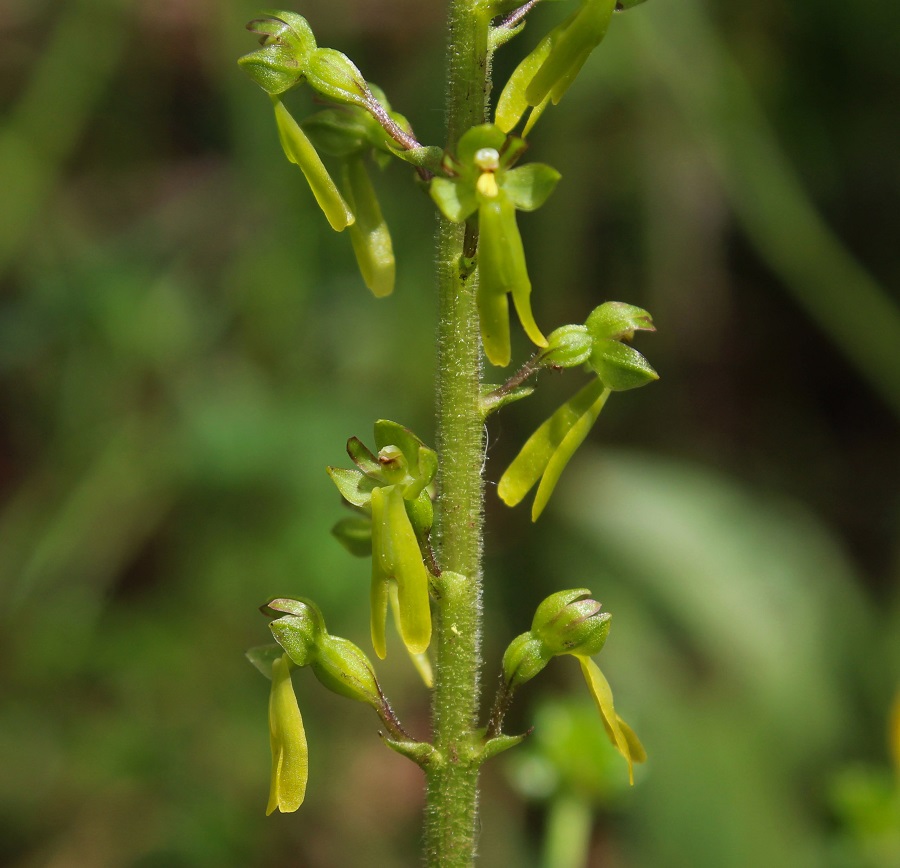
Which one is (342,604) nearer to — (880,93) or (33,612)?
(33,612)

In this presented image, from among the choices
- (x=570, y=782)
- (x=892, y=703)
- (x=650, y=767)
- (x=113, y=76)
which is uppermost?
(x=113, y=76)

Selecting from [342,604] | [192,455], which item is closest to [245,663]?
[342,604]

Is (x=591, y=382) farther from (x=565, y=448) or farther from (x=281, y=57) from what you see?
(x=281, y=57)

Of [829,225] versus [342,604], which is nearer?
[342,604]

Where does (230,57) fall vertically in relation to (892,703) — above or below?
above

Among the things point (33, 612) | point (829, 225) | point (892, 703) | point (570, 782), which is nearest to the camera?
point (570, 782)

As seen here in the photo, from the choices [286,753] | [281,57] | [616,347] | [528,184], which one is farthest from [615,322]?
[286,753]

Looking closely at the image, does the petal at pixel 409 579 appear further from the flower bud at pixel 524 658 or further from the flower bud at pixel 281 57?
the flower bud at pixel 281 57

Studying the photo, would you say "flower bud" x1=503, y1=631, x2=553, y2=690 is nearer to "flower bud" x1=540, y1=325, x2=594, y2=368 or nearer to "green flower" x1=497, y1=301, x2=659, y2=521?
"green flower" x1=497, y1=301, x2=659, y2=521

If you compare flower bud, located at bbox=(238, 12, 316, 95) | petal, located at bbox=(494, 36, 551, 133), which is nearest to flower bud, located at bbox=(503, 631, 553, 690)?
petal, located at bbox=(494, 36, 551, 133)

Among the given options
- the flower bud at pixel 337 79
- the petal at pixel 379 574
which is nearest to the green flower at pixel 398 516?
the petal at pixel 379 574
